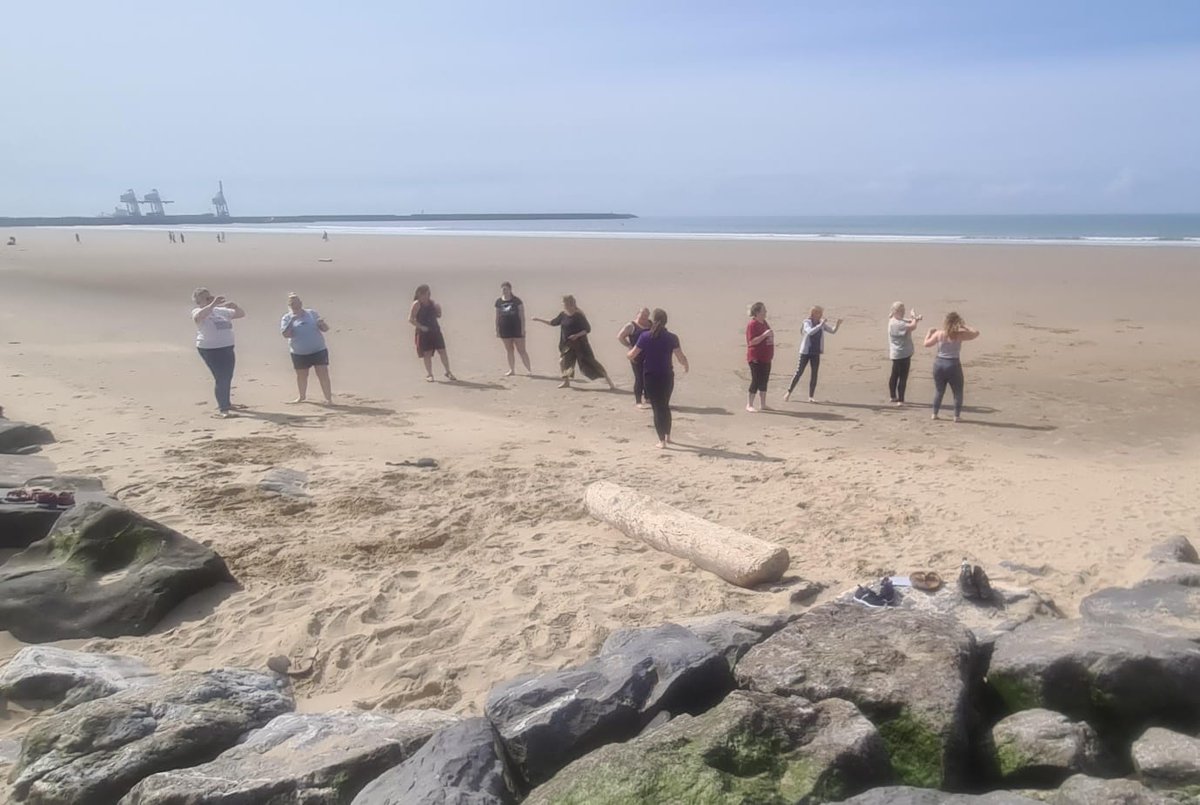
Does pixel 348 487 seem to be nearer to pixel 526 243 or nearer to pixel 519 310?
pixel 519 310

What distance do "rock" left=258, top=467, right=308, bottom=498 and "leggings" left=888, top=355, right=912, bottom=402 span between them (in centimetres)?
794

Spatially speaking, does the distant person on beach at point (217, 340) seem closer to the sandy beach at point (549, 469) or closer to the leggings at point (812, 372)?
the sandy beach at point (549, 469)

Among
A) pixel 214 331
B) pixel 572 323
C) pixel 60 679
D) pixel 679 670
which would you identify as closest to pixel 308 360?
pixel 214 331

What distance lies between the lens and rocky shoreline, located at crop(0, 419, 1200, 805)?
12.7 ft

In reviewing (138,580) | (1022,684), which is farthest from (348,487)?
(1022,684)

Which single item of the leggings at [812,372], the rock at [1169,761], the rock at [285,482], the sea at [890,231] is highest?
the sea at [890,231]

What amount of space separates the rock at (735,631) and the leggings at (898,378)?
7.94 metres

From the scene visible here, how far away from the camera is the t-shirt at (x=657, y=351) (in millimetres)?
10508

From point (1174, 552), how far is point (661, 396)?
209 inches

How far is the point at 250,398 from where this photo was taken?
13891 millimetres

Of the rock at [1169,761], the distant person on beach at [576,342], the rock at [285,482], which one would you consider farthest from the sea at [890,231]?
the rock at [1169,761]

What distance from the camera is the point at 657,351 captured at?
34.5 feet

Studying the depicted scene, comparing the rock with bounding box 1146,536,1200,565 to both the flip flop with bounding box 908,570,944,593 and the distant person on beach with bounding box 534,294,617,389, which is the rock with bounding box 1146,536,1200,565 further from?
the distant person on beach with bounding box 534,294,617,389

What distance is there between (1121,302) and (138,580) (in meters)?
24.2
